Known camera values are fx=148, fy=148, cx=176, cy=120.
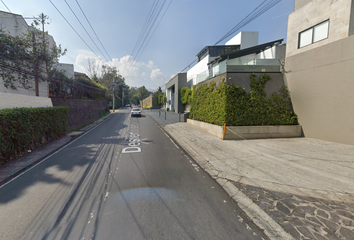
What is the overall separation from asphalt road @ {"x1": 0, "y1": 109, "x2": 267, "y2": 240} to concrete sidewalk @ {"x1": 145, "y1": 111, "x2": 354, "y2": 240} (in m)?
0.45

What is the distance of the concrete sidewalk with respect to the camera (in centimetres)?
256

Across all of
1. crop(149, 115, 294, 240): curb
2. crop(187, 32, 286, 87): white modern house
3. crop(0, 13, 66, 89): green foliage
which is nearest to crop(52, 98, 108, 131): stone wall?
crop(0, 13, 66, 89): green foliage

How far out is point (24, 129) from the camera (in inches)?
243

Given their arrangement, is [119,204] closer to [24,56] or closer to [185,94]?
[24,56]

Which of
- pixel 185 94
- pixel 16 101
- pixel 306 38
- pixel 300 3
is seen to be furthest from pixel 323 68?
pixel 185 94

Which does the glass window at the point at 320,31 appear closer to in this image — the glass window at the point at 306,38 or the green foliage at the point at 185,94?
the glass window at the point at 306,38

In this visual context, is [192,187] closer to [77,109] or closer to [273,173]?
[273,173]

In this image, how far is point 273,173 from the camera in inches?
180

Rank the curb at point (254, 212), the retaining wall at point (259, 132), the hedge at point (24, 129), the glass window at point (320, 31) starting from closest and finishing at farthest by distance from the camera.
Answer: the curb at point (254, 212) → the hedge at point (24, 129) → the glass window at point (320, 31) → the retaining wall at point (259, 132)

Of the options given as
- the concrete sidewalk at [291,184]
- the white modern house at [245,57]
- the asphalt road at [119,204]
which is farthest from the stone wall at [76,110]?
the white modern house at [245,57]

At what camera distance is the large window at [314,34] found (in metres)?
8.49

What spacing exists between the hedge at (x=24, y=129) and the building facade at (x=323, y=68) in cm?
1432

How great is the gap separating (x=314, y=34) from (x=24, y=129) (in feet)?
52.6

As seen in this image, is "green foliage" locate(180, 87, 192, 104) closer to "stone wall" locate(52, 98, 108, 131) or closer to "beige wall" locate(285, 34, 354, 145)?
"stone wall" locate(52, 98, 108, 131)
